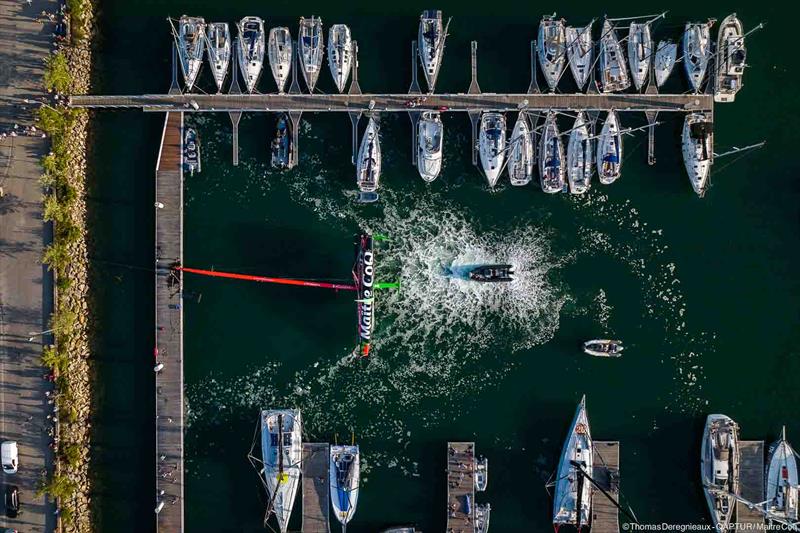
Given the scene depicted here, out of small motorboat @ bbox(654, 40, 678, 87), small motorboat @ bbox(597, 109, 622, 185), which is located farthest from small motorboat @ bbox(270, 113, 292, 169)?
small motorboat @ bbox(654, 40, 678, 87)

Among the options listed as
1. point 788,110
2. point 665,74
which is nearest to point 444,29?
point 665,74

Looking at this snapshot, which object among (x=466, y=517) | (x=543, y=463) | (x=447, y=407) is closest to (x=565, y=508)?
(x=543, y=463)

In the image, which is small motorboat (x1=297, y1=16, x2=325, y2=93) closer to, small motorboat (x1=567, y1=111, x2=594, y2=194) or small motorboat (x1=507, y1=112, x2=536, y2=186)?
small motorboat (x1=507, y1=112, x2=536, y2=186)

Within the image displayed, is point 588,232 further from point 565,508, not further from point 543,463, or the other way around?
point 565,508

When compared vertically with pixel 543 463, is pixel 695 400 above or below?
above

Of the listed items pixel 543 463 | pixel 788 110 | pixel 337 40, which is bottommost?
pixel 543 463

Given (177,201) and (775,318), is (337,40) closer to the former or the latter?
(177,201)

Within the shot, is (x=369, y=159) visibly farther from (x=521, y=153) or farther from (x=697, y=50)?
(x=697, y=50)
